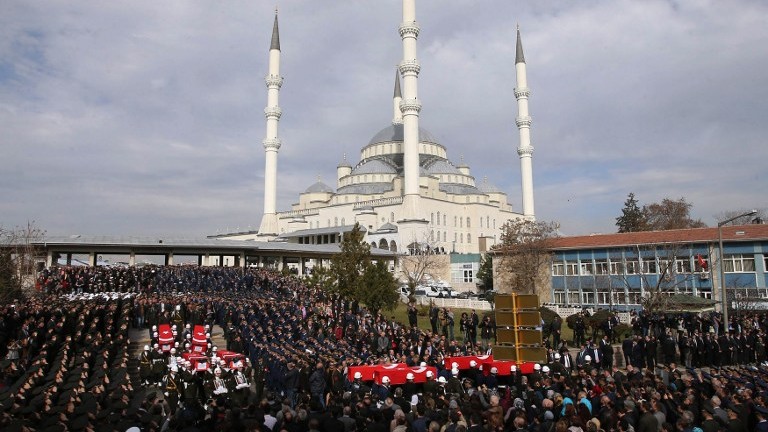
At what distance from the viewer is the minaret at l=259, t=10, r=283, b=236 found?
209 feet

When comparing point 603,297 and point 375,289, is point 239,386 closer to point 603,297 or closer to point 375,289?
point 375,289

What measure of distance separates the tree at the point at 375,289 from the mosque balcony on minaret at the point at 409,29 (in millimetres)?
35559

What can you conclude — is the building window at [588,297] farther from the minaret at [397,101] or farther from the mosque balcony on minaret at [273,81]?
the minaret at [397,101]

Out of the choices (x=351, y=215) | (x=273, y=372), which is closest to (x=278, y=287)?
(x=273, y=372)

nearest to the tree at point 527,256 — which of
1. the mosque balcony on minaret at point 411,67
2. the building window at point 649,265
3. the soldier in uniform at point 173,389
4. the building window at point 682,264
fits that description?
the building window at point 649,265

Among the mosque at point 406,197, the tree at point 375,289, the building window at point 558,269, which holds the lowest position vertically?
the tree at point 375,289

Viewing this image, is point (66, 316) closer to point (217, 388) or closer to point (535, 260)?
Answer: point (217, 388)

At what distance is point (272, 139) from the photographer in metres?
63.6

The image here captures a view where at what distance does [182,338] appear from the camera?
1614cm

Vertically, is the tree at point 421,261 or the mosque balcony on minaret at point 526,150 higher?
the mosque balcony on minaret at point 526,150

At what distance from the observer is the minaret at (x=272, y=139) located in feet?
209

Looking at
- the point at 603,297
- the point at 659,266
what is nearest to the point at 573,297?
the point at 603,297

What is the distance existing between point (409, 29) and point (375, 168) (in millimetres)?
22856

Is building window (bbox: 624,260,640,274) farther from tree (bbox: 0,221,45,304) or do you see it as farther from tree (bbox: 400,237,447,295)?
tree (bbox: 0,221,45,304)
